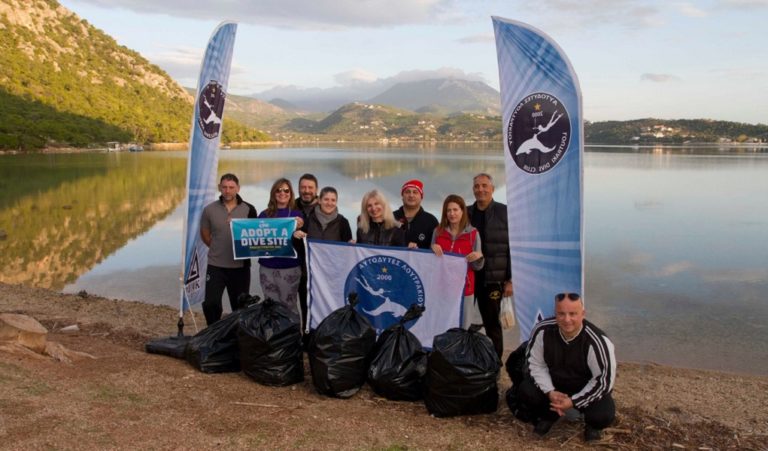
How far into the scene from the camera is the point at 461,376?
13.5 ft

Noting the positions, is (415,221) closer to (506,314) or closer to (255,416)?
(506,314)

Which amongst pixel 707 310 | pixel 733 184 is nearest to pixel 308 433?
pixel 707 310

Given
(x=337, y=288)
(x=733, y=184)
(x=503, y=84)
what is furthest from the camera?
(x=733, y=184)

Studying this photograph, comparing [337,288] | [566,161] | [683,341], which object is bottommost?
[683,341]

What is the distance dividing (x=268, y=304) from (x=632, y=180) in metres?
30.3

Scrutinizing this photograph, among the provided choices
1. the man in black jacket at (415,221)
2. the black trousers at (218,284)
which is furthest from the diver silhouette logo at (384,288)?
the black trousers at (218,284)

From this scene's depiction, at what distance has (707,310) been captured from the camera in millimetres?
8594

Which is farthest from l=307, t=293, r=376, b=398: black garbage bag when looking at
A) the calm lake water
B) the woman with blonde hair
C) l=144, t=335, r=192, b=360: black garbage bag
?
the calm lake water

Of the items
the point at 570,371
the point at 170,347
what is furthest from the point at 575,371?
the point at 170,347

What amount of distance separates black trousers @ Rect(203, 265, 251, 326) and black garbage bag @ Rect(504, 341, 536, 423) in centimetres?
284

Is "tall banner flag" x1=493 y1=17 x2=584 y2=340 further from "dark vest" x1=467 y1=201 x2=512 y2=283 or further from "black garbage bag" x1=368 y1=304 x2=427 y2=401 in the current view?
"black garbage bag" x1=368 y1=304 x2=427 y2=401

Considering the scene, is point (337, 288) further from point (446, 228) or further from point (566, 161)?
point (566, 161)

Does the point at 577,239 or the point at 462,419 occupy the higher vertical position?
the point at 577,239

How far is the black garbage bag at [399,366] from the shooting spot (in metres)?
4.45
